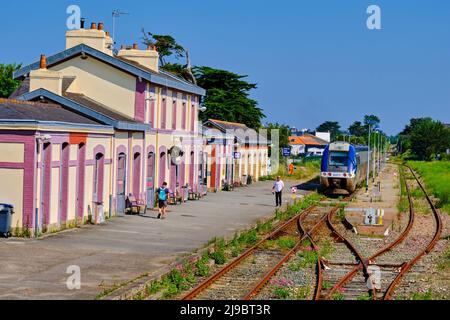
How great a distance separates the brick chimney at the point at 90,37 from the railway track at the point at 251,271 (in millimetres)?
10465

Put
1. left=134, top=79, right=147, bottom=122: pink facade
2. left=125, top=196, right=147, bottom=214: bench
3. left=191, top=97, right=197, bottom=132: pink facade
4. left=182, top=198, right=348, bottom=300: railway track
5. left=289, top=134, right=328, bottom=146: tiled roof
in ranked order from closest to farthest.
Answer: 1. left=182, top=198, right=348, bottom=300: railway track
2. left=125, top=196, right=147, bottom=214: bench
3. left=134, top=79, right=147, bottom=122: pink facade
4. left=191, top=97, right=197, bottom=132: pink facade
5. left=289, top=134, right=328, bottom=146: tiled roof

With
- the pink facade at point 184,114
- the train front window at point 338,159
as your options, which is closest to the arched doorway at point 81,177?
the pink facade at point 184,114

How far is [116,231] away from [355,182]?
24.3m

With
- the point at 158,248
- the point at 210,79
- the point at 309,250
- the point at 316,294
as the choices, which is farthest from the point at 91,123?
the point at 210,79

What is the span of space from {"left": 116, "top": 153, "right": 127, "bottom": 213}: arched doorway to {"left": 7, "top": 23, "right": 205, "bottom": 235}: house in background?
1.4 inches

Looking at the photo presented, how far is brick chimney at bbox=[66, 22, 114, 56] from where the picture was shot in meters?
31.6

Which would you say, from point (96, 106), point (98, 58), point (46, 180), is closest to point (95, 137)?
point (46, 180)

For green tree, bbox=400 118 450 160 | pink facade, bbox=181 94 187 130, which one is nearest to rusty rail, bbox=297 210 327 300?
pink facade, bbox=181 94 187 130

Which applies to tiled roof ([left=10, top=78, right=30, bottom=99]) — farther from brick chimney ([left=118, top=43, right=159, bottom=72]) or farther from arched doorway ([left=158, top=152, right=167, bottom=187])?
arched doorway ([left=158, top=152, right=167, bottom=187])

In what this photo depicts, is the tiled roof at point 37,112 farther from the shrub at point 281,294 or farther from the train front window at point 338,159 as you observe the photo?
the train front window at point 338,159

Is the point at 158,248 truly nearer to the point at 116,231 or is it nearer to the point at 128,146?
the point at 116,231

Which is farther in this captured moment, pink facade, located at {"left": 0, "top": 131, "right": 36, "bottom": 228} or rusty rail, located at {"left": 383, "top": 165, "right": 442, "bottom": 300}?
pink facade, located at {"left": 0, "top": 131, "right": 36, "bottom": 228}

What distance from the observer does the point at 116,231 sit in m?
23.9
